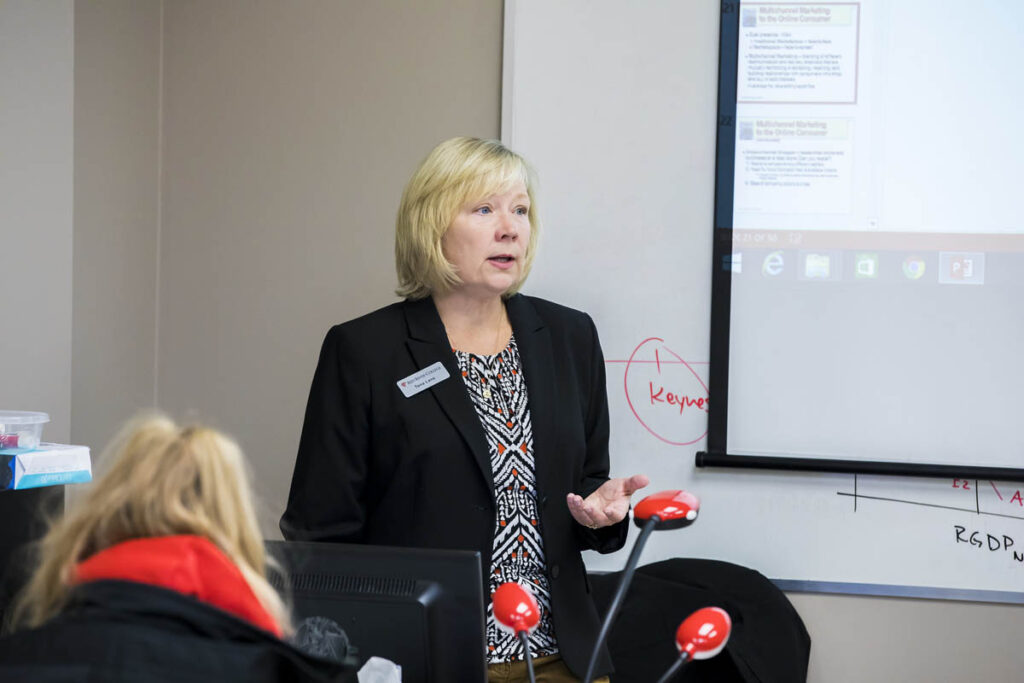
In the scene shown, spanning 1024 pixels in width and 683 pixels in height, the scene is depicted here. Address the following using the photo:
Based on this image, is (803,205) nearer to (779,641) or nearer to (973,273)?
(973,273)

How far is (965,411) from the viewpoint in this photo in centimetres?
247

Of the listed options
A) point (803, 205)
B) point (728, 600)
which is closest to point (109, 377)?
point (728, 600)

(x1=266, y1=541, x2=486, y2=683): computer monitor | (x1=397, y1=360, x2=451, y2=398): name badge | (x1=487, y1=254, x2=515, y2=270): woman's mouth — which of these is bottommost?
(x1=266, y1=541, x2=486, y2=683): computer monitor

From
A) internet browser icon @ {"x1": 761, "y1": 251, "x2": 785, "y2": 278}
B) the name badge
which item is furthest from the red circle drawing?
the name badge

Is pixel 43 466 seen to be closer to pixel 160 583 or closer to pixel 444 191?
pixel 444 191

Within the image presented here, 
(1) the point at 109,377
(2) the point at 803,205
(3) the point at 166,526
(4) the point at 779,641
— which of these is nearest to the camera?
(3) the point at 166,526

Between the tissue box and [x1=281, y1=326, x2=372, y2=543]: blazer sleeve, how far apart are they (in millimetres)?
423

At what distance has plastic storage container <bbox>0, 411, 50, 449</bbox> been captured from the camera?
6.18 feet

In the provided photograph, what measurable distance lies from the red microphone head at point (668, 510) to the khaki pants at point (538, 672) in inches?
27.0

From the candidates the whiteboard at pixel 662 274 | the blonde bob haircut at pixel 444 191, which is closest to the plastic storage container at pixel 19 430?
the blonde bob haircut at pixel 444 191

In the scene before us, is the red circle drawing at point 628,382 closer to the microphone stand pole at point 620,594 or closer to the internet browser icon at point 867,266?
the internet browser icon at point 867,266

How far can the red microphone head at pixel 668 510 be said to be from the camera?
1140 mm

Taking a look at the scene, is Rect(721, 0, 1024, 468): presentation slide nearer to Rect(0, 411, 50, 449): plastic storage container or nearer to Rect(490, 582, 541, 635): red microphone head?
Rect(490, 582, 541, 635): red microphone head

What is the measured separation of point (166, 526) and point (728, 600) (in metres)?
1.79
